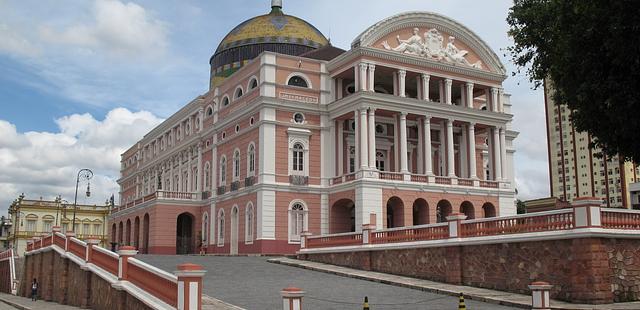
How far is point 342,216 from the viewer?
39.4m

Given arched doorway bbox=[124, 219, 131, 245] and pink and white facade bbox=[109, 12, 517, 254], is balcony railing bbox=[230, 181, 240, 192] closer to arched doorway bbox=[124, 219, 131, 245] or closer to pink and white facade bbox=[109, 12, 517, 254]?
pink and white facade bbox=[109, 12, 517, 254]

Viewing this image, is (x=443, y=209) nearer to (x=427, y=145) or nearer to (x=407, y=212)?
(x=407, y=212)

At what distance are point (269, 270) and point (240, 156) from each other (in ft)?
44.6

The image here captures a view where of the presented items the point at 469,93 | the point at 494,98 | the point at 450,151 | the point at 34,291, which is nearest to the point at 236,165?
the point at 450,151

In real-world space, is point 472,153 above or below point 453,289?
above

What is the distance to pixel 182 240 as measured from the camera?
4725cm

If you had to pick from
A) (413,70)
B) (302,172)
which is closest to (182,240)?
(302,172)

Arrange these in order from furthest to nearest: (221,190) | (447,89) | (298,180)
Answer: (221,190), (447,89), (298,180)

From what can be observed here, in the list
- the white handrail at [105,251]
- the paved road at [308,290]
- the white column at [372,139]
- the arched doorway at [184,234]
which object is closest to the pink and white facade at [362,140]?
the white column at [372,139]

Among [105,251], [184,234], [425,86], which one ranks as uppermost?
[425,86]

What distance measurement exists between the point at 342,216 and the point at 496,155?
9.41 meters

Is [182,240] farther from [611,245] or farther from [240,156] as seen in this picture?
[611,245]

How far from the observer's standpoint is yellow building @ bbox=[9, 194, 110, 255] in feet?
279

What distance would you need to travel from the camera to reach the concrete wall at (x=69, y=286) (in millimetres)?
19891
